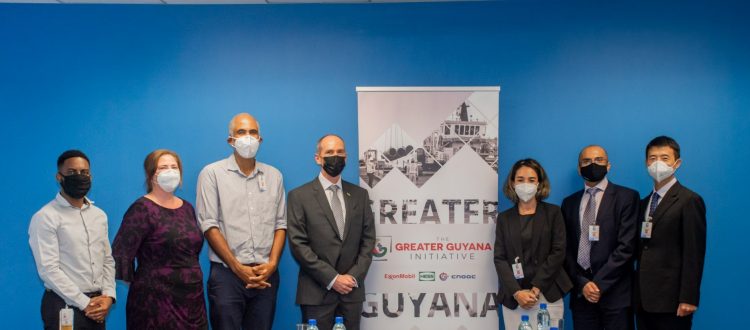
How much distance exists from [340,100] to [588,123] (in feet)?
6.21

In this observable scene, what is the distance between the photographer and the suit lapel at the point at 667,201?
402 cm

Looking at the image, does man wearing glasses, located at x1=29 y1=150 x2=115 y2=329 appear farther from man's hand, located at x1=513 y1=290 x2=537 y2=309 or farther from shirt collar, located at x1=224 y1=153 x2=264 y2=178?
man's hand, located at x1=513 y1=290 x2=537 y2=309

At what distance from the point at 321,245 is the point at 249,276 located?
49 centimetres

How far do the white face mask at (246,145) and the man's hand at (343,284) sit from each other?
98cm

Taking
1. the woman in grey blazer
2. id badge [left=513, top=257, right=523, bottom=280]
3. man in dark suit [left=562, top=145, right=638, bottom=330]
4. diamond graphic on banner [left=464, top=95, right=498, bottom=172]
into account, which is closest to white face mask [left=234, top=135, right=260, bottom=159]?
diamond graphic on banner [left=464, top=95, right=498, bottom=172]

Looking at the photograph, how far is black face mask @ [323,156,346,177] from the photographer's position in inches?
168

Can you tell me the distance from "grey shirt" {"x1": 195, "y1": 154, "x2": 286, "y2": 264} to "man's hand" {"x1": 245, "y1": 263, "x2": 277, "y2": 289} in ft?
0.19

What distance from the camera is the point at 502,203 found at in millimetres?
4918

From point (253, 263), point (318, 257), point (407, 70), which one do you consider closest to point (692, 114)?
point (407, 70)

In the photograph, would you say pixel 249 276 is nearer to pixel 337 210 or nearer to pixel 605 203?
pixel 337 210

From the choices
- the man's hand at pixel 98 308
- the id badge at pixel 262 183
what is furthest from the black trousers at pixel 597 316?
the man's hand at pixel 98 308

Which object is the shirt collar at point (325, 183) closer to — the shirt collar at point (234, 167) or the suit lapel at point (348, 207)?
the suit lapel at point (348, 207)

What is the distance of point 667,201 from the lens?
404 centimetres

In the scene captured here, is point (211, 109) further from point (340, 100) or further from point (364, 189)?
point (364, 189)
